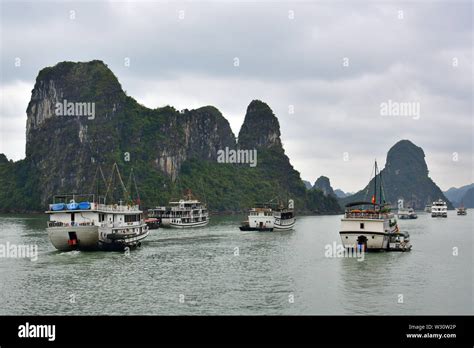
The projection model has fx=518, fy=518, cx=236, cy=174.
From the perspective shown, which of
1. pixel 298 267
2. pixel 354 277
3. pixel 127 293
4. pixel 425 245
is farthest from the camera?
pixel 425 245

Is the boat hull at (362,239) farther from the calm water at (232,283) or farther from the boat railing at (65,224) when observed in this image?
the boat railing at (65,224)

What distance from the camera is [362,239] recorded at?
6369 centimetres
